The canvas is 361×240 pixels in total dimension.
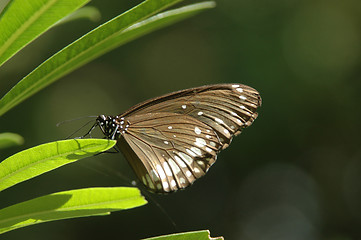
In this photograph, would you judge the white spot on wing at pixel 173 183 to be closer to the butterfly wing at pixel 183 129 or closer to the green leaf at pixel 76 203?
the butterfly wing at pixel 183 129

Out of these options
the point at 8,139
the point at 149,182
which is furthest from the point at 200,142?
the point at 8,139

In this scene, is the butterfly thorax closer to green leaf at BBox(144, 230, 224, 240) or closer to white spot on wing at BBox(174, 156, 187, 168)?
white spot on wing at BBox(174, 156, 187, 168)

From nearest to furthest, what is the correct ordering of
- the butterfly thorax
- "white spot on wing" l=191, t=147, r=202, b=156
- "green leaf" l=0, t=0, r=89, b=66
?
"green leaf" l=0, t=0, r=89, b=66 < the butterfly thorax < "white spot on wing" l=191, t=147, r=202, b=156

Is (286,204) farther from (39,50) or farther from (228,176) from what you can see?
(39,50)

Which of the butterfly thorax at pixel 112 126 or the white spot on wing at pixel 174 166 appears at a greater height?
the butterfly thorax at pixel 112 126

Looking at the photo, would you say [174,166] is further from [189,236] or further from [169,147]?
[189,236]

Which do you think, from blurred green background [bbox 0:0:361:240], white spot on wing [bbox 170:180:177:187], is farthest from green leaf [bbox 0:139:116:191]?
blurred green background [bbox 0:0:361:240]

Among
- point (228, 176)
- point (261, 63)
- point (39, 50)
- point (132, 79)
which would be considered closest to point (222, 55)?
point (261, 63)

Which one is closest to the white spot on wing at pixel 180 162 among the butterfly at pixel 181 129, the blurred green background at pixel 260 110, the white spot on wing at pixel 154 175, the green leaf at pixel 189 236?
the butterfly at pixel 181 129
